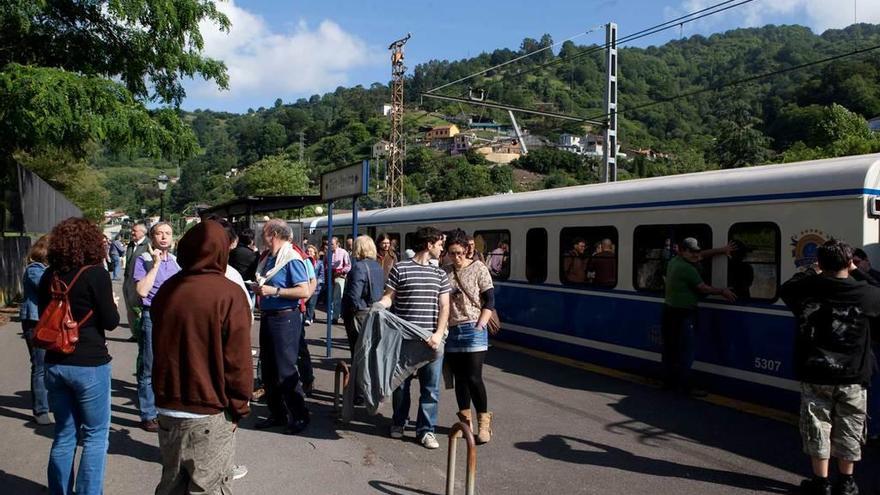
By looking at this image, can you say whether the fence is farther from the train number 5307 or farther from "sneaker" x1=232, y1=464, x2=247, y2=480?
the train number 5307

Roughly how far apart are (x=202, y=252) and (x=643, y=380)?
683 cm

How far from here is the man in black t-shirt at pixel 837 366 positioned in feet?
16.0

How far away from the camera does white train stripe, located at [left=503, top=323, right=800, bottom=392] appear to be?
24.1 ft

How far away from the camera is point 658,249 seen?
29.7ft

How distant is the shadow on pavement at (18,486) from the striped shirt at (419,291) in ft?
9.27

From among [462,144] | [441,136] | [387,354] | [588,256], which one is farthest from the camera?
[441,136]

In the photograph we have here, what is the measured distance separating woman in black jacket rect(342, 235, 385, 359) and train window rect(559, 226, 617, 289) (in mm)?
3510

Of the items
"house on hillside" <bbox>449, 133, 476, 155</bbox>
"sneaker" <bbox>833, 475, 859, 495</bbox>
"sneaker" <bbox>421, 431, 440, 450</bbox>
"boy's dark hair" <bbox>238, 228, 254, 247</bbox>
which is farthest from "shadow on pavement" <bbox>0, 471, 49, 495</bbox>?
"house on hillside" <bbox>449, 133, 476, 155</bbox>

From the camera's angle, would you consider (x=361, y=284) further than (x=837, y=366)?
Yes

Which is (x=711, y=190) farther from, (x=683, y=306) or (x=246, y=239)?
(x=246, y=239)

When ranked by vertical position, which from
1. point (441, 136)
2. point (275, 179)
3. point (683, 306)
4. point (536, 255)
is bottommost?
point (683, 306)

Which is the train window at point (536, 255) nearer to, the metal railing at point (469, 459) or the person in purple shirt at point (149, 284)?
the person in purple shirt at point (149, 284)

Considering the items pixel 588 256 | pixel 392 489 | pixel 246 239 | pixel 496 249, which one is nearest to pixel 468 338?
pixel 392 489

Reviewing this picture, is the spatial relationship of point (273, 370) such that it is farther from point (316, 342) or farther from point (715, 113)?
point (715, 113)
